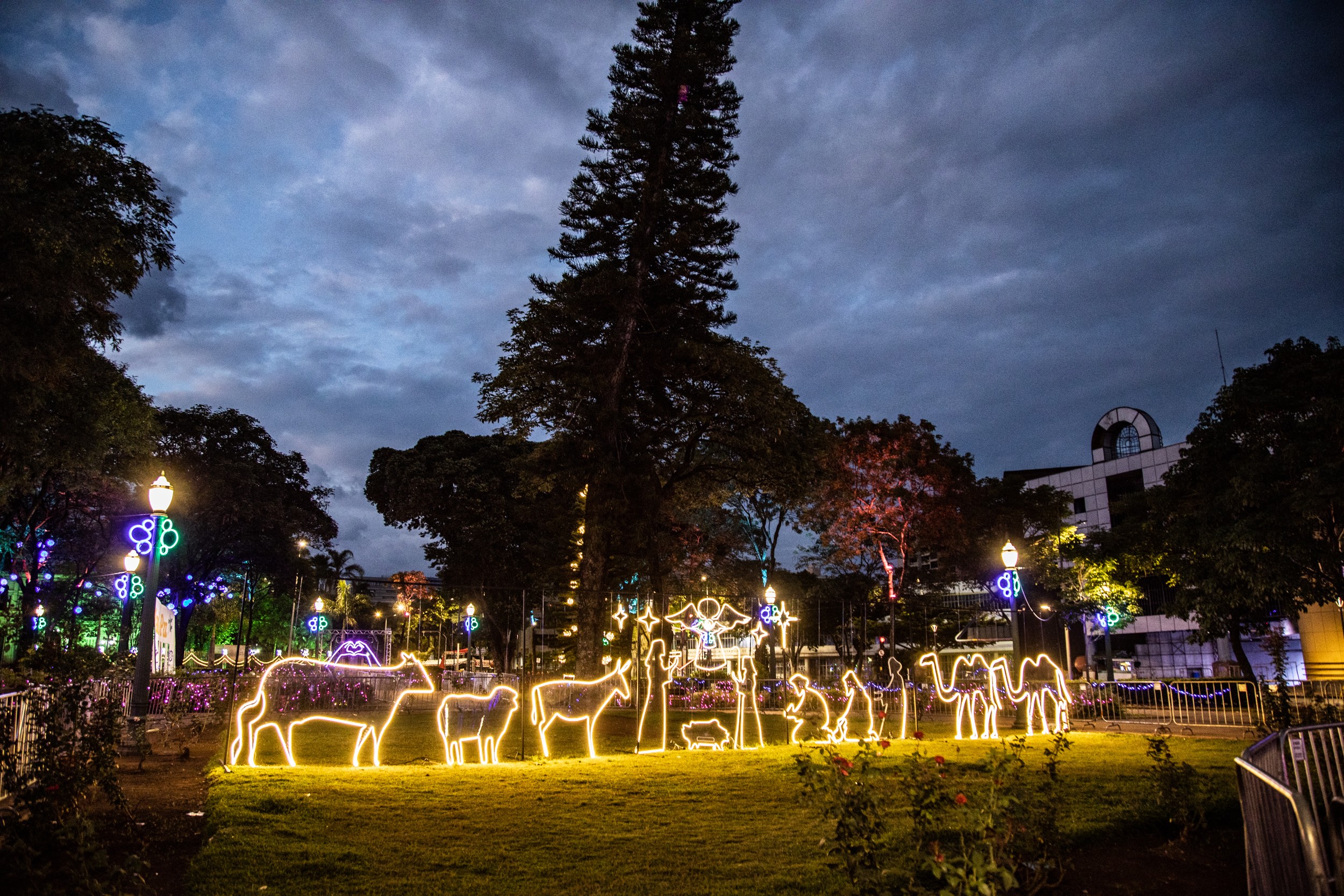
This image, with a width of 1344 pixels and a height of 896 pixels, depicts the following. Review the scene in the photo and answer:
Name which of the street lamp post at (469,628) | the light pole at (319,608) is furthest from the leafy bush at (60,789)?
the street lamp post at (469,628)

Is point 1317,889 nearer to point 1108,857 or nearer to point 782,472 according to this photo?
point 1108,857

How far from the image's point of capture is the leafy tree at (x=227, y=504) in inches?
1296

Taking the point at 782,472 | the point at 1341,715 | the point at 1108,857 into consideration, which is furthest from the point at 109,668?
the point at 1341,715

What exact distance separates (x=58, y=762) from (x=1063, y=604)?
32.2 meters

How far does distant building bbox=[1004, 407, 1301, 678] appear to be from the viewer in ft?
141

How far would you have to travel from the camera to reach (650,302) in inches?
882

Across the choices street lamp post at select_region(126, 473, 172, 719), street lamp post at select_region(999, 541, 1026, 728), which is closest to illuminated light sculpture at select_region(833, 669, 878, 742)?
street lamp post at select_region(999, 541, 1026, 728)

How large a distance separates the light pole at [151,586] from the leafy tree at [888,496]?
21312 mm

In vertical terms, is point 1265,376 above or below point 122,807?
above

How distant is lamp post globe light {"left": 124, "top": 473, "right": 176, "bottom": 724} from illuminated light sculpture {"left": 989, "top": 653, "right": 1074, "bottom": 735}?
50.0 ft

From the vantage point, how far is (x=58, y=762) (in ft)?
21.6

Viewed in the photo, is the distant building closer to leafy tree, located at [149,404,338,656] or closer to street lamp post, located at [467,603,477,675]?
street lamp post, located at [467,603,477,675]

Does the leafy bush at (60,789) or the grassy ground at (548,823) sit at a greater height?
the leafy bush at (60,789)

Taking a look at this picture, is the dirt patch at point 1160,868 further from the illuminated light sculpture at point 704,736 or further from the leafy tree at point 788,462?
the leafy tree at point 788,462
